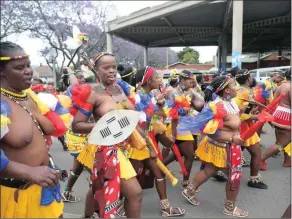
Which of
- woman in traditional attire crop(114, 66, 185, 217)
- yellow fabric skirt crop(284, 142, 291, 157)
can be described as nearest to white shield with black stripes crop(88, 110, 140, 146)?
woman in traditional attire crop(114, 66, 185, 217)

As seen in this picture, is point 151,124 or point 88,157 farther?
point 151,124

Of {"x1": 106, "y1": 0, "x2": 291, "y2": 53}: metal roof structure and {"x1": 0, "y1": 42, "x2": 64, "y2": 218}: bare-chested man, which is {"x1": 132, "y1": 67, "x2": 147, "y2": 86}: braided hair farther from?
{"x1": 106, "y1": 0, "x2": 291, "y2": 53}: metal roof structure

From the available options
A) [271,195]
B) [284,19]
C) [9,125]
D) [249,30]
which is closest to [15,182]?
[9,125]

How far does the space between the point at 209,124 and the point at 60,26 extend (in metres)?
22.1

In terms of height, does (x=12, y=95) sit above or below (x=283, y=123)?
above

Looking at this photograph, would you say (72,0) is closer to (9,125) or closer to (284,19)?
(284,19)

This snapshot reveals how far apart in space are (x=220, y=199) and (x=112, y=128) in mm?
2433

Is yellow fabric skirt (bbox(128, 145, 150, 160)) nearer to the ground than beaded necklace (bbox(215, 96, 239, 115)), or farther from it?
nearer to the ground

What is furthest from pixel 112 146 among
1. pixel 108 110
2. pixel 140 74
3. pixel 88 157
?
pixel 140 74

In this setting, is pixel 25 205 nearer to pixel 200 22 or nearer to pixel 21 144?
pixel 21 144

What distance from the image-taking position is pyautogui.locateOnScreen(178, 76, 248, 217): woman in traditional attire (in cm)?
348

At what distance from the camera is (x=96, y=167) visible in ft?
8.73

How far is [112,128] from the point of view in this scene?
7.97ft

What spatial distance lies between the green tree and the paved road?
49.6 m
